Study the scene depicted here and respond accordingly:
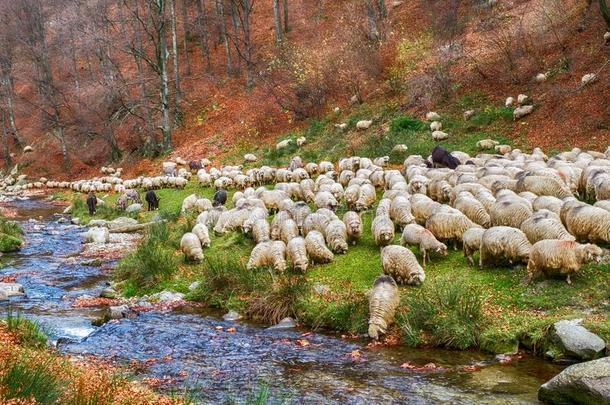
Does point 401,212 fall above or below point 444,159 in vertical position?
below

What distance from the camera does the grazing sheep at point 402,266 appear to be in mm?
12234

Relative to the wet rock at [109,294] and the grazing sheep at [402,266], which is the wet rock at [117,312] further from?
the grazing sheep at [402,266]

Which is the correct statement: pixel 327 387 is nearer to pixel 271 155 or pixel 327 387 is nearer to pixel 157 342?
pixel 157 342

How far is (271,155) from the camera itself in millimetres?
32750

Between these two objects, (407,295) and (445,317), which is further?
(407,295)

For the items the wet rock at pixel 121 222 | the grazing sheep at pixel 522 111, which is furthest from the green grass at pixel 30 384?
the grazing sheep at pixel 522 111

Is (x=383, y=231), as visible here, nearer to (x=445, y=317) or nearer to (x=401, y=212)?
(x=401, y=212)

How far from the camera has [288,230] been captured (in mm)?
15672

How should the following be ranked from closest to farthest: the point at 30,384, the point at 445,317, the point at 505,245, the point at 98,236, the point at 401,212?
the point at 30,384, the point at 445,317, the point at 505,245, the point at 401,212, the point at 98,236

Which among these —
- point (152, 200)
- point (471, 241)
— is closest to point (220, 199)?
point (152, 200)

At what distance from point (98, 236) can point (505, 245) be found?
50.2 ft

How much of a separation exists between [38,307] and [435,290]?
29.6ft

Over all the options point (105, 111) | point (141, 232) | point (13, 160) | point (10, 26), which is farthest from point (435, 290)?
point (10, 26)

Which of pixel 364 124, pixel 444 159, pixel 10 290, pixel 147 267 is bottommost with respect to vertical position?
pixel 10 290
